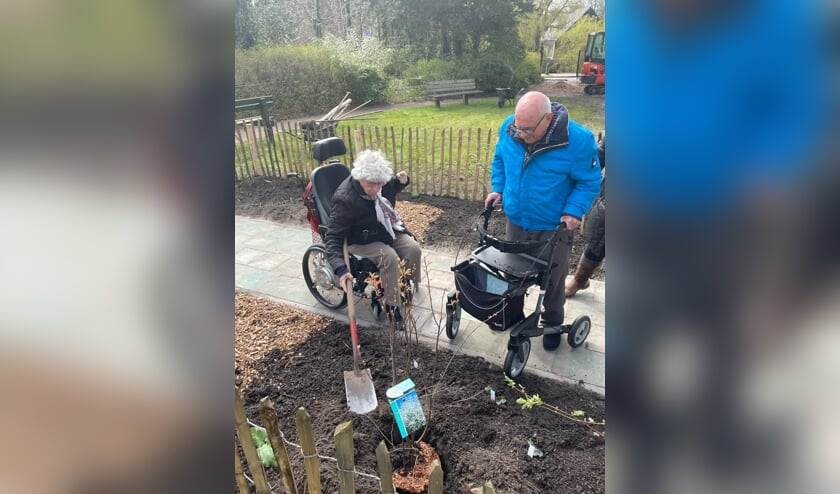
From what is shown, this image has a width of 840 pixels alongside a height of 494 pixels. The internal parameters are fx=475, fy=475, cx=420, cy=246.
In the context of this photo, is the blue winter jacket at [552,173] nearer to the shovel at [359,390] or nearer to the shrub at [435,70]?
the shovel at [359,390]

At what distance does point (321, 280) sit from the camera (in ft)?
14.1

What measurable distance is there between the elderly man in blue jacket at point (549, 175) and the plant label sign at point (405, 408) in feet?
4.07

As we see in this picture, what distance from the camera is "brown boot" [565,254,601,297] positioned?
13.9 feet

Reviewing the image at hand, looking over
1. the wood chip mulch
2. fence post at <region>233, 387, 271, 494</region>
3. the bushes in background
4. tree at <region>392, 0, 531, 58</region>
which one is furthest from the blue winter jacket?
tree at <region>392, 0, 531, 58</region>

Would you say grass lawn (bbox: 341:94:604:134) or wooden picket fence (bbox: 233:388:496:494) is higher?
grass lawn (bbox: 341:94:604:134)

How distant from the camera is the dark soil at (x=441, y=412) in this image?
8.30 ft

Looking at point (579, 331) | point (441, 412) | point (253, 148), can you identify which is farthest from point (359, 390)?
point (253, 148)

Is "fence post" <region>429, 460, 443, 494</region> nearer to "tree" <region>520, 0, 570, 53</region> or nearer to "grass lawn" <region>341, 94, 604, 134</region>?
"grass lawn" <region>341, 94, 604, 134</region>

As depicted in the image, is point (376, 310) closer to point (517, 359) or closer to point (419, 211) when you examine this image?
point (517, 359)

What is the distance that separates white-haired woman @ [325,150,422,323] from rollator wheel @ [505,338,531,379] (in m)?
0.90

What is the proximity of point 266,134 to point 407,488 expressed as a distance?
25.6 ft

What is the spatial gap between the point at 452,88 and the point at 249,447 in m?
16.5
